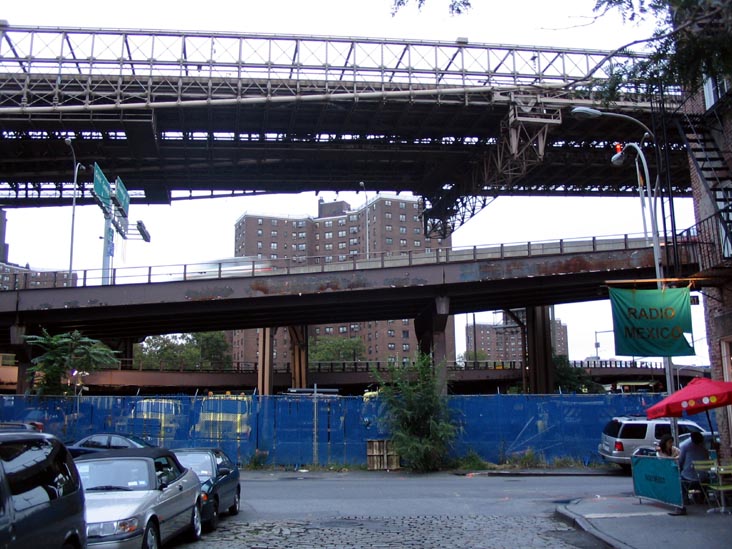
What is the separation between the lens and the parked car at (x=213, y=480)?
12578 mm

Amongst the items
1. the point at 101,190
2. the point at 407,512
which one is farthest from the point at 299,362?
the point at 407,512

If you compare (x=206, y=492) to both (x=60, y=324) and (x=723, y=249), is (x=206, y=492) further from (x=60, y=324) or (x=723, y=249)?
(x=60, y=324)

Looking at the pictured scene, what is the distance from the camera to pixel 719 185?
16.2 metres

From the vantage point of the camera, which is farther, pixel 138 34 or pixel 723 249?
pixel 138 34

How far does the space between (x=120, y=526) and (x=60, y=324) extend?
33541mm

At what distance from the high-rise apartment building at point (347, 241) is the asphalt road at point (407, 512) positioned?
333 feet

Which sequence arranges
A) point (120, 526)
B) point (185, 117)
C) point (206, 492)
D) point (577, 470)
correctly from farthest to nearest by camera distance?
point (185, 117) < point (577, 470) < point (206, 492) < point (120, 526)

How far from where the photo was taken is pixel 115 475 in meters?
9.99

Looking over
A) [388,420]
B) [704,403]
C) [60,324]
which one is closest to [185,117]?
[60,324]

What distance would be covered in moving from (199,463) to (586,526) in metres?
7.08

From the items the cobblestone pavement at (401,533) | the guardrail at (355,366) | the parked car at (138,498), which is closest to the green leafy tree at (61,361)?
the cobblestone pavement at (401,533)

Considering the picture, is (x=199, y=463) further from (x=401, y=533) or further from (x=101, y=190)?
(x=101, y=190)

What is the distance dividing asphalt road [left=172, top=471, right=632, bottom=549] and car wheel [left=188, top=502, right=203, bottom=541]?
0.15 meters

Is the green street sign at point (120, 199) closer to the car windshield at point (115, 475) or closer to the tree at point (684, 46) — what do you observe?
the car windshield at point (115, 475)
